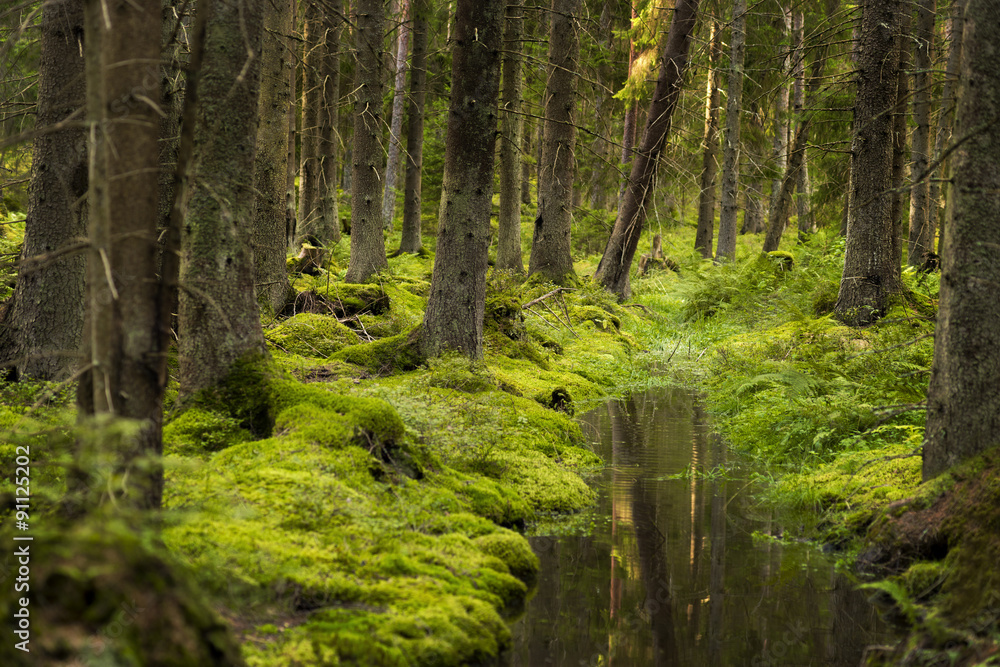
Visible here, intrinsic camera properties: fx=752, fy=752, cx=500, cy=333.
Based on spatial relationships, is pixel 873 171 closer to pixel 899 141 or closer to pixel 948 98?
pixel 948 98

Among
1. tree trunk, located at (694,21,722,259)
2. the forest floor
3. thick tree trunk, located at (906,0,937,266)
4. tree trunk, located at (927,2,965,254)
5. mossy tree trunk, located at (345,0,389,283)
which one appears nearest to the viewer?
the forest floor

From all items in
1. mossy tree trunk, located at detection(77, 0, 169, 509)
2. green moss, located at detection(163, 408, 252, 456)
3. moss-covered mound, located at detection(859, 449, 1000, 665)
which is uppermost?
mossy tree trunk, located at detection(77, 0, 169, 509)

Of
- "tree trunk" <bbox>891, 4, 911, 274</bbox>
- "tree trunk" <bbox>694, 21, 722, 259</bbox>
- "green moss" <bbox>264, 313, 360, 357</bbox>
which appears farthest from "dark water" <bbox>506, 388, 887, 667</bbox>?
"tree trunk" <bbox>694, 21, 722, 259</bbox>

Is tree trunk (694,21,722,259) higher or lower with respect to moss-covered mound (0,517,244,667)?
higher

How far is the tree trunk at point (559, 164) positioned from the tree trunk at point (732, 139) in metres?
4.99

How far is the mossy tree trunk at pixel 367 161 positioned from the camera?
14273mm

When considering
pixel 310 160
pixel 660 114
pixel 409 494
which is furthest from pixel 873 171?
pixel 310 160

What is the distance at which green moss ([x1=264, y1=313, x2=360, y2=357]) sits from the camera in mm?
9898

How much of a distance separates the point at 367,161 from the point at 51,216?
7.55 m

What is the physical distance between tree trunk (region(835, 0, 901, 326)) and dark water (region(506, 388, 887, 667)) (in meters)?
5.34

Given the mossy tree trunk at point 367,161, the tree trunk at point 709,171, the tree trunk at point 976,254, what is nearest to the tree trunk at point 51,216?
the mossy tree trunk at point 367,161

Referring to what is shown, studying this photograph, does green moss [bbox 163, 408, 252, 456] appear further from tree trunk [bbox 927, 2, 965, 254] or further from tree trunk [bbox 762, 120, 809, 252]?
tree trunk [bbox 762, 120, 809, 252]

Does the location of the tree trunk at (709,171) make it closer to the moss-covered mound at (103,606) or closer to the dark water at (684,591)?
the dark water at (684,591)

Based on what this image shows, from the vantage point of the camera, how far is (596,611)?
4.80 m
